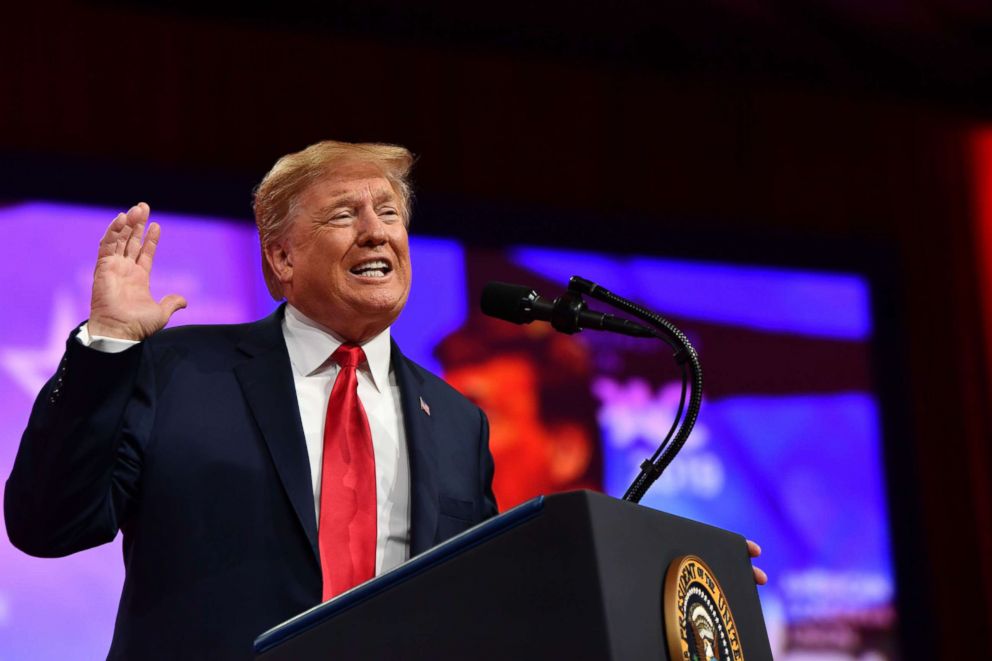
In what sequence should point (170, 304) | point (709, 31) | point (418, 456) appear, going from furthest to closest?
point (709, 31)
point (418, 456)
point (170, 304)

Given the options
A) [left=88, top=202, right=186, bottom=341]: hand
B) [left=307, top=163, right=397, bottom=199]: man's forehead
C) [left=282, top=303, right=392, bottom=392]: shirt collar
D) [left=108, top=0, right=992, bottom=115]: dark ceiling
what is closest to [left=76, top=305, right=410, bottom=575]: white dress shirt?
[left=282, top=303, right=392, bottom=392]: shirt collar

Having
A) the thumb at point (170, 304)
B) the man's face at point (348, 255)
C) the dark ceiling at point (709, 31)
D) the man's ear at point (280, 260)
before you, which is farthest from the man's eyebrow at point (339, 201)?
the dark ceiling at point (709, 31)

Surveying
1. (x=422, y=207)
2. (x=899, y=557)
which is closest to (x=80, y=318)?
(x=422, y=207)

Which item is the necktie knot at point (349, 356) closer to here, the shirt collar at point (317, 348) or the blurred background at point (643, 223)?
the shirt collar at point (317, 348)

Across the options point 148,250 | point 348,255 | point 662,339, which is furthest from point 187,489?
point 662,339

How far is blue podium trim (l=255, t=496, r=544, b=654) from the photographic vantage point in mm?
1199

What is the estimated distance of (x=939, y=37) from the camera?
4902mm

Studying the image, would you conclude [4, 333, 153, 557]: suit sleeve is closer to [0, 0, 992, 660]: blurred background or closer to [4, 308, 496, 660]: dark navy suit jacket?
[4, 308, 496, 660]: dark navy suit jacket

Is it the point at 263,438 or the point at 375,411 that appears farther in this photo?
the point at 375,411

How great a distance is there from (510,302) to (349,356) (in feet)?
1.43

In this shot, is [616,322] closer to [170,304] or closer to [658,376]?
[170,304]

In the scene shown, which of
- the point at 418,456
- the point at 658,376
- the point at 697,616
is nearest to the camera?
the point at 697,616

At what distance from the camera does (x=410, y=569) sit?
1.23 m

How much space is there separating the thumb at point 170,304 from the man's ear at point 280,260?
1.34 feet
